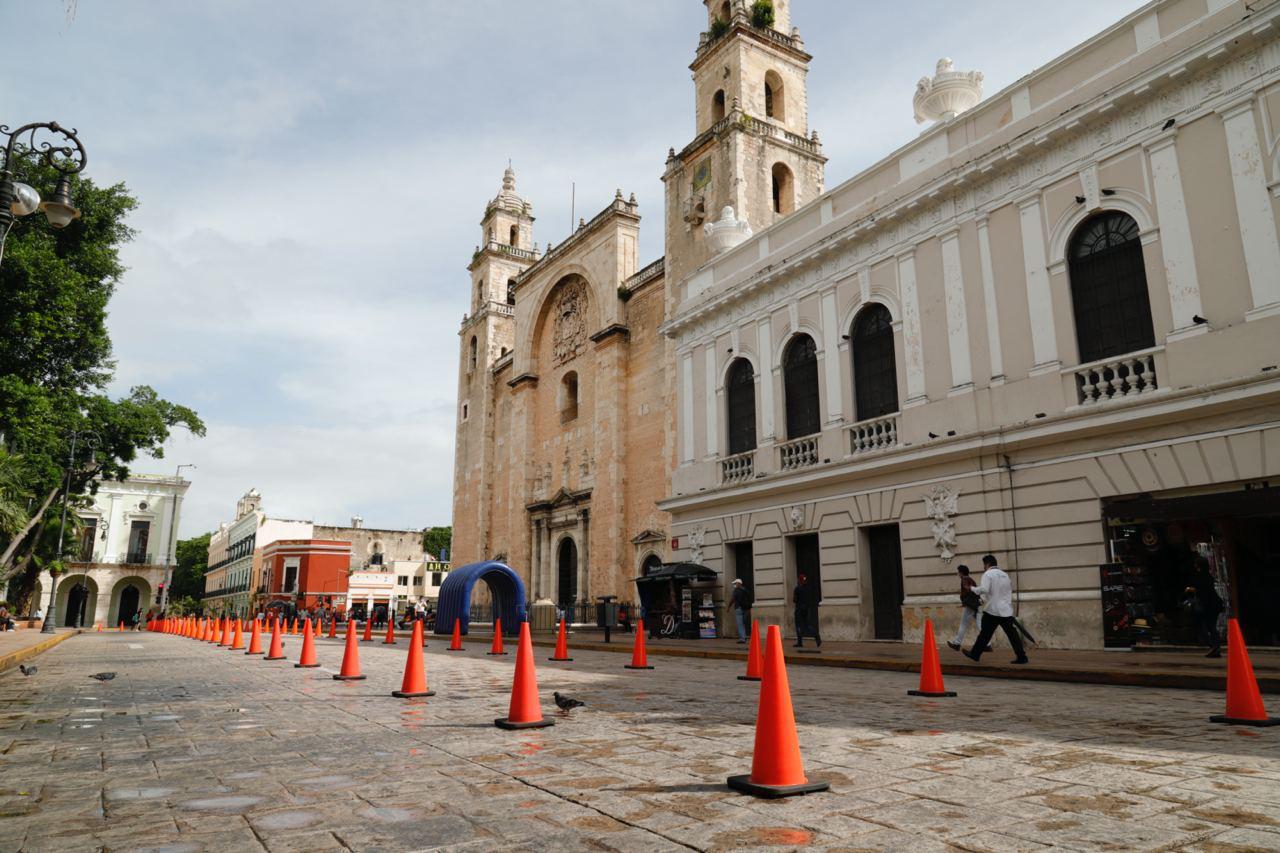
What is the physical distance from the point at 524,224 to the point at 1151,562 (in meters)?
41.8

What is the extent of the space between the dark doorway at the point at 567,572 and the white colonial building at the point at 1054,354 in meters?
15.9

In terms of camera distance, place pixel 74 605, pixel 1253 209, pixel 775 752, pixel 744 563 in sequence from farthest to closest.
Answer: pixel 74 605, pixel 744 563, pixel 1253 209, pixel 775 752

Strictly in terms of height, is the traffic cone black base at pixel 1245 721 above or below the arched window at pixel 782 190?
below

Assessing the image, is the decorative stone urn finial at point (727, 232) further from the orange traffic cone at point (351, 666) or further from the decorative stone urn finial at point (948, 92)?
the orange traffic cone at point (351, 666)

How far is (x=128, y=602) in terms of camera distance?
2421 inches

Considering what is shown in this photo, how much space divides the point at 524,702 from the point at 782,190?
2619 centimetres

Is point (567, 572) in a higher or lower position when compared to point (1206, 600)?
higher

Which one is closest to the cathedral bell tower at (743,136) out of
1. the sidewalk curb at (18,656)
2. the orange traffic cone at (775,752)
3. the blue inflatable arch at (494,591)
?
the blue inflatable arch at (494,591)

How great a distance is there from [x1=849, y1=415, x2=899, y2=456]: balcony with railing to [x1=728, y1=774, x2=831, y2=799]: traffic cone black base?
551 inches

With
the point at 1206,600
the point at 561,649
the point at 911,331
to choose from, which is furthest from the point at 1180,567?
the point at 561,649

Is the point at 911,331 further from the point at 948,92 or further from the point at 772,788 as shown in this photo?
the point at 772,788

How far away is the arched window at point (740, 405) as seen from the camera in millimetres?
22141

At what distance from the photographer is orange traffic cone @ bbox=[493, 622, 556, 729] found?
21.3 ft

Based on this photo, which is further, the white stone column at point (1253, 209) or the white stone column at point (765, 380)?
the white stone column at point (765, 380)
